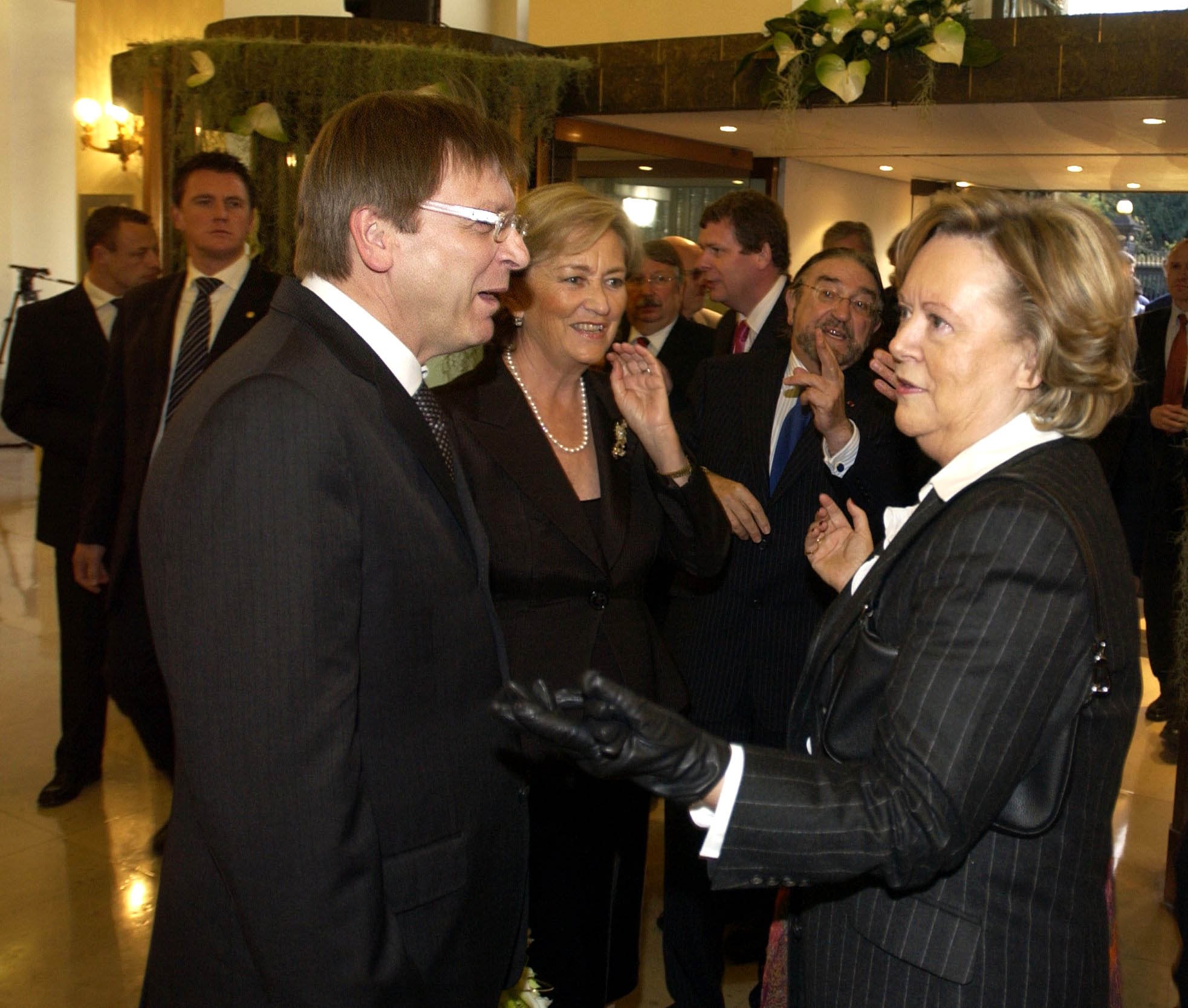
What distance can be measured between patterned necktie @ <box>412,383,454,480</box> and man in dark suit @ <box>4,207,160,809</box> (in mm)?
2713

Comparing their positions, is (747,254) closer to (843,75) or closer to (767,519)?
(843,75)

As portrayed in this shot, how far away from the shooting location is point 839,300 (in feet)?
9.75

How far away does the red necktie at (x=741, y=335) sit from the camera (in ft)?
14.5

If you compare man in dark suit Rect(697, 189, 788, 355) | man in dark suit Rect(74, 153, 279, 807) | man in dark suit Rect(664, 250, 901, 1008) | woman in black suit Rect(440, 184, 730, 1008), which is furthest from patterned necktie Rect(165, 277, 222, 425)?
man in dark suit Rect(697, 189, 788, 355)

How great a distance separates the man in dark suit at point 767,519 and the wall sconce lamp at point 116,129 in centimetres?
857

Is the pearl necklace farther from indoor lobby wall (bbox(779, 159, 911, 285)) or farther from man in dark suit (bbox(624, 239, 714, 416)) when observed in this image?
indoor lobby wall (bbox(779, 159, 911, 285))

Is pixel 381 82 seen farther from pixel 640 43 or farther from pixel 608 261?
→ pixel 608 261

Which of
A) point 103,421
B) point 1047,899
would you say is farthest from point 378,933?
point 103,421

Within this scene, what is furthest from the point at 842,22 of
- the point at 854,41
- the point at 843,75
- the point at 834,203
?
the point at 834,203

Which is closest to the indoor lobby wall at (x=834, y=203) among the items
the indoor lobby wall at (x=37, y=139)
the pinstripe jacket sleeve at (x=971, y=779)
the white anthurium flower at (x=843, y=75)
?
the white anthurium flower at (x=843, y=75)

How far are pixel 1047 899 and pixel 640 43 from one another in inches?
203

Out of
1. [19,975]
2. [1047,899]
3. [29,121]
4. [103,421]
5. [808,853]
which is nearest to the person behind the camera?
[808,853]

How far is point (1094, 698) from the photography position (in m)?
1.27

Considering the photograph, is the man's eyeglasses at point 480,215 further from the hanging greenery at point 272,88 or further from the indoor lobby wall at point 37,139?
the indoor lobby wall at point 37,139
